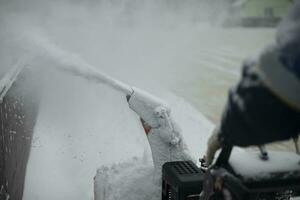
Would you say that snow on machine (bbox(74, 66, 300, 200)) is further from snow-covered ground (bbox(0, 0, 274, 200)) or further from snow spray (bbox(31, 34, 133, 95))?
snow-covered ground (bbox(0, 0, 274, 200))

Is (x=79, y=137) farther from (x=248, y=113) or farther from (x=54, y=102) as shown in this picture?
(x=248, y=113)

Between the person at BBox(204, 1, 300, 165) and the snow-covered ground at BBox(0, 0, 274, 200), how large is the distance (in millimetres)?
2116

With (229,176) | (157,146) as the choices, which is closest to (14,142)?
(157,146)

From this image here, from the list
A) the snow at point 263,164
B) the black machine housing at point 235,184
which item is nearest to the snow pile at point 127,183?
the black machine housing at point 235,184

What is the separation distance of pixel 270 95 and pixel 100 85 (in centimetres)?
575

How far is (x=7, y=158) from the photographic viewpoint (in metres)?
2.74

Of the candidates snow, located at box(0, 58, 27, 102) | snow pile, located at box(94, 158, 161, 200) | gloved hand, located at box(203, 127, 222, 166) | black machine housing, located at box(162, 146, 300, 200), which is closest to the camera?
Answer: black machine housing, located at box(162, 146, 300, 200)

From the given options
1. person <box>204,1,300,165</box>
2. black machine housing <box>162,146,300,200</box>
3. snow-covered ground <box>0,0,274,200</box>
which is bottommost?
snow-covered ground <box>0,0,274,200</box>

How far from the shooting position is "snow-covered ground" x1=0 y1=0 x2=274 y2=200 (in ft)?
15.9

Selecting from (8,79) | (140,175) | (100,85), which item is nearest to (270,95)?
(140,175)

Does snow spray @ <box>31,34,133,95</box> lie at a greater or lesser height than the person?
lesser

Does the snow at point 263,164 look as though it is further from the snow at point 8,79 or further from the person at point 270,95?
the snow at point 8,79

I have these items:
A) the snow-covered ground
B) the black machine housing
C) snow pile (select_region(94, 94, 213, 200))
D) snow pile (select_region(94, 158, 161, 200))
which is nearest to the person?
the black machine housing

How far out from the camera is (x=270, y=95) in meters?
1.44
